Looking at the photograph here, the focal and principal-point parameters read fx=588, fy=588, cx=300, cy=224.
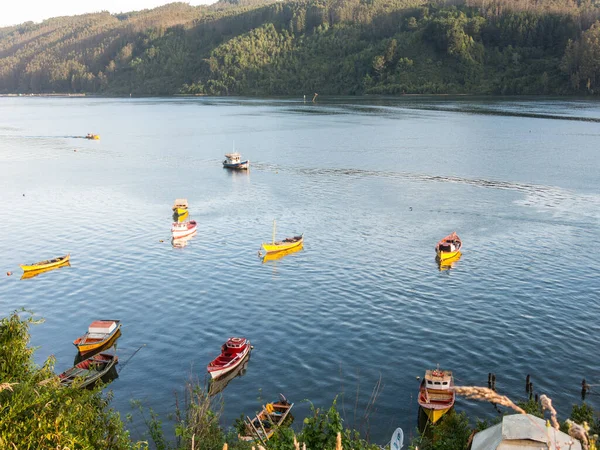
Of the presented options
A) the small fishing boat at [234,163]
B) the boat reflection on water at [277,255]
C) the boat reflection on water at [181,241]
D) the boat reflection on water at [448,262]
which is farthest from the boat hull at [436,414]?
the small fishing boat at [234,163]

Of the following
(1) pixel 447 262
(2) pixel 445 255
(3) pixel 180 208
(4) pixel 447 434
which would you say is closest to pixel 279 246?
(2) pixel 445 255

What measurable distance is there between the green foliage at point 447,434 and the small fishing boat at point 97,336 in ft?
96.8

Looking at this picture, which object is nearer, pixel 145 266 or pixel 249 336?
pixel 249 336

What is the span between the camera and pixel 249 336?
55.3 metres

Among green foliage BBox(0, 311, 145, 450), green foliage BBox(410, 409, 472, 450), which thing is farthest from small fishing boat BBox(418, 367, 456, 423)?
green foliage BBox(0, 311, 145, 450)

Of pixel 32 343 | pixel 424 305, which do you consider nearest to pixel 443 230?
pixel 424 305

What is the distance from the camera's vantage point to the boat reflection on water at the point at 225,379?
46153 millimetres

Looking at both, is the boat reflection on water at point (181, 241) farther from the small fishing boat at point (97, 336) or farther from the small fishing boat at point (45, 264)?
the small fishing boat at point (97, 336)

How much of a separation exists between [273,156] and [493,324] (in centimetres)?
11401

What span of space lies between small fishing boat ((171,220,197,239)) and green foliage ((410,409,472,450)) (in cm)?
5377

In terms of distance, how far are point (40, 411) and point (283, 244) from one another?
2272 inches

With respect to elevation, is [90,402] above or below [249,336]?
above

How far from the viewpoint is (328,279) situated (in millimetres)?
69250

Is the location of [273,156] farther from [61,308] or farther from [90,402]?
[90,402]
